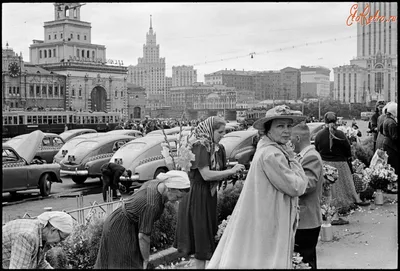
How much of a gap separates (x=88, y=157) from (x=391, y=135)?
9529mm

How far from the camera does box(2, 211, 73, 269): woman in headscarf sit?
157 inches

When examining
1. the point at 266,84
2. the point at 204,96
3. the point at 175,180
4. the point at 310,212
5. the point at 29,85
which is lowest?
the point at 310,212

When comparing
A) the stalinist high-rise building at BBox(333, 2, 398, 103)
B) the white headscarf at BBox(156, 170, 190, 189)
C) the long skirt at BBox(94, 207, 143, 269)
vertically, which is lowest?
the long skirt at BBox(94, 207, 143, 269)

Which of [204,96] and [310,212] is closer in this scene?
[310,212]

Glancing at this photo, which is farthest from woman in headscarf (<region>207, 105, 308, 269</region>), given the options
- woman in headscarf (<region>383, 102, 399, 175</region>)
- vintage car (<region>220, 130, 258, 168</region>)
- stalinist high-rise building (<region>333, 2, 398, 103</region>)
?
stalinist high-rise building (<region>333, 2, 398, 103</region>)

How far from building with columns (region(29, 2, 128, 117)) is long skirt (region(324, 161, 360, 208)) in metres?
76.7

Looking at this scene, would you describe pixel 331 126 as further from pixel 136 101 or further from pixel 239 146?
pixel 136 101

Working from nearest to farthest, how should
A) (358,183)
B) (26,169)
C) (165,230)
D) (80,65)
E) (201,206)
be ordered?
(201,206) < (165,230) < (358,183) < (26,169) < (80,65)

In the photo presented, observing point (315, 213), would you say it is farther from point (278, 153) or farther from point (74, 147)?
point (74, 147)

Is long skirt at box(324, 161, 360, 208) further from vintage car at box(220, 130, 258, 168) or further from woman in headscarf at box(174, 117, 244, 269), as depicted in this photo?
vintage car at box(220, 130, 258, 168)

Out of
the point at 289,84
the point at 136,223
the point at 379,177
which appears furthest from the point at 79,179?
the point at 289,84

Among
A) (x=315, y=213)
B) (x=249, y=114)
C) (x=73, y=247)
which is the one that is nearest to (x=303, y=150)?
(x=315, y=213)

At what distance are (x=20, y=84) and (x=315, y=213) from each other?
Result: 78.1 m

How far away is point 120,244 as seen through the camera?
4.54m
